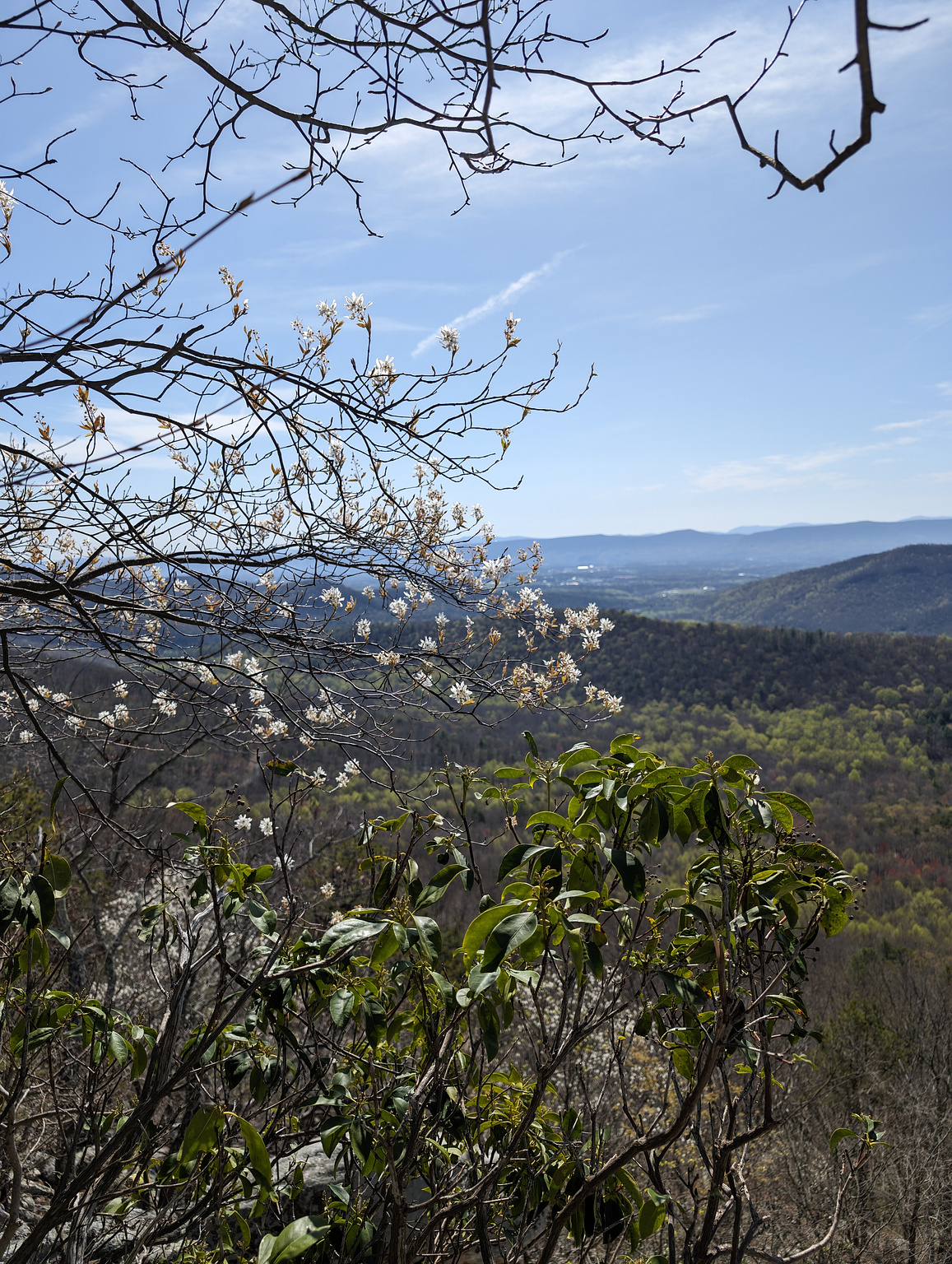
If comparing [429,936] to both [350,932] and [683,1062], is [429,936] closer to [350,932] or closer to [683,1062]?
[350,932]

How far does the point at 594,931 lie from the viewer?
1193 millimetres

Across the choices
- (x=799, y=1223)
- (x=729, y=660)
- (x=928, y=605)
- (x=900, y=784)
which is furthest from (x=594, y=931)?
(x=928, y=605)

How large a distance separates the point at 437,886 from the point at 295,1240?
1.66 feet

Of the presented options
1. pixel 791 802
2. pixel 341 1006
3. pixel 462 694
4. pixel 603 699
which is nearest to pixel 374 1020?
pixel 341 1006

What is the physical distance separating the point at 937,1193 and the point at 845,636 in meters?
78.4

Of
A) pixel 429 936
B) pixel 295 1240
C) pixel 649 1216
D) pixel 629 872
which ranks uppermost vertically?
pixel 629 872

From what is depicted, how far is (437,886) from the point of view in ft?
4.03

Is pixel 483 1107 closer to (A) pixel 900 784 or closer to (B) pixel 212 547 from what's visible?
(B) pixel 212 547

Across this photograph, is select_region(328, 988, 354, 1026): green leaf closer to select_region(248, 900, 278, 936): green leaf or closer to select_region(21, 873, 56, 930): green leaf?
select_region(248, 900, 278, 936): green leaf

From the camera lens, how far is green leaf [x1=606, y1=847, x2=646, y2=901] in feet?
3.34

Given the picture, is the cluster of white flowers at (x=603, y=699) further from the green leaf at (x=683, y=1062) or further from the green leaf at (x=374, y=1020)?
the green leaf at (x=374, y=1020)

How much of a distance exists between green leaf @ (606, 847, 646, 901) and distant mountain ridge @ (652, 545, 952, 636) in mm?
165983

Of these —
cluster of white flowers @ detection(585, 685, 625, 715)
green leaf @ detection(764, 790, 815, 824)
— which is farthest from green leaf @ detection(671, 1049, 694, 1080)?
cluster of white flowers @ detection(585, 685, 625, 715)

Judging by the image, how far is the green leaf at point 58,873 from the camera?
125cm
